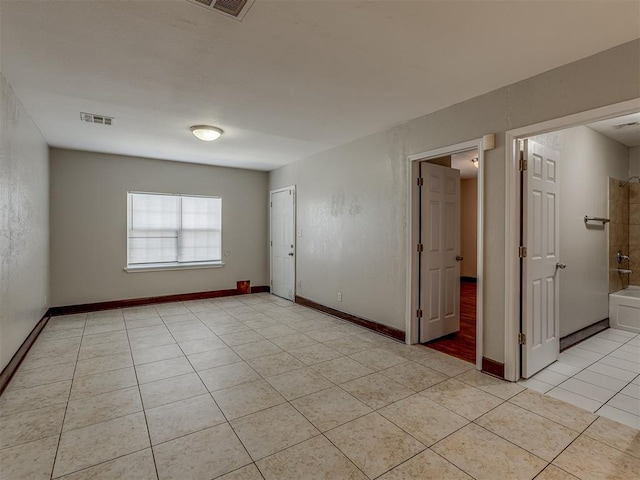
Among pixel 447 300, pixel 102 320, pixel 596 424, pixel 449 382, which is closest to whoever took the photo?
pixel 596 424

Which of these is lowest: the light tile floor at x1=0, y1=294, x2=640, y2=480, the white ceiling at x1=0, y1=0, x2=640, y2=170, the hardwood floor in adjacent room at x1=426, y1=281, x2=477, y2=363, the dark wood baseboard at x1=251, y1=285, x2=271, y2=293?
the light tile floor at x1=0, y1=294, x2=640, y2=480

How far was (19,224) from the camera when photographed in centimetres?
319

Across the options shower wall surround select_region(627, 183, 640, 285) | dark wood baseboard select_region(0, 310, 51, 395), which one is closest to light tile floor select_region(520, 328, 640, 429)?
shower wall surround select_region(627, 183, 640, 285)

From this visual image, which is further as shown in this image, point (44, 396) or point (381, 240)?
point (381, 240)

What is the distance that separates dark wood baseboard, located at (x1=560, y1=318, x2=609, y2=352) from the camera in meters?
3.66

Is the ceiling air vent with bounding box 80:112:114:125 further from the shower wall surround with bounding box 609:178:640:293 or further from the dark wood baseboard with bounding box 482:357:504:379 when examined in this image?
the shower wall surround with bounding box 609:178:640:293

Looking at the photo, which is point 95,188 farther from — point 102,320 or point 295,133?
point 295,133

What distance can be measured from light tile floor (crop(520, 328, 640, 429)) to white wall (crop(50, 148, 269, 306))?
5394mm

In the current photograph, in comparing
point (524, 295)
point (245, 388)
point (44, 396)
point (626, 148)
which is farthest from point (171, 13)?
point (626, 148)

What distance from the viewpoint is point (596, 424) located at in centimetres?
221

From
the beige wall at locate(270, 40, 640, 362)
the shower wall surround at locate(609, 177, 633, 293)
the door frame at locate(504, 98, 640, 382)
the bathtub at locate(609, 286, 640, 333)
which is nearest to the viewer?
the beige wall at locate(270, 40, 640, 362)

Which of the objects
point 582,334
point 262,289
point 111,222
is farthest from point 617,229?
point 111,222

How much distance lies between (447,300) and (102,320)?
4.84 m

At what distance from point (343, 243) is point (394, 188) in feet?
4.05
